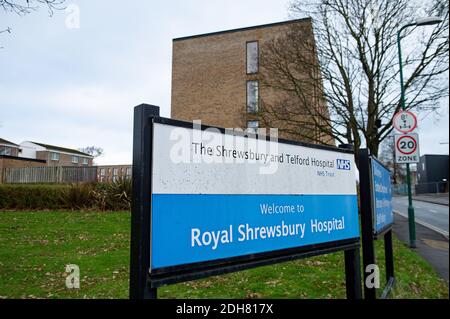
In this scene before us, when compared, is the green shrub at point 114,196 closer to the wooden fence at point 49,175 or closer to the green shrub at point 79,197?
the green shrub at point 79,197

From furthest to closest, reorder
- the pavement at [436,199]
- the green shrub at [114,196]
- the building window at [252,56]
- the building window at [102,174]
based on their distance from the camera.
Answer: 1. the pavement at [436,199]
2. the building window at [252,56]
3. the building window at [102,174]
4. the green shrub at [114,196]

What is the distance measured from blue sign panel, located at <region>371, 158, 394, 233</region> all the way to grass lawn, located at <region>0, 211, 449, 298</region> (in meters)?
1.28

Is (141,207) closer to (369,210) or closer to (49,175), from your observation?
(369,210)

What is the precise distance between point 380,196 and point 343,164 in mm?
1204

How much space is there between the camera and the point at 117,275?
5562 millimetres

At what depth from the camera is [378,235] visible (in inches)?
142

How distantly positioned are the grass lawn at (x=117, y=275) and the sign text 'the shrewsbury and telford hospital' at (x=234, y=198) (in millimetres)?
2516

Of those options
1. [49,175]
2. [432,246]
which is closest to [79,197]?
[49,175]

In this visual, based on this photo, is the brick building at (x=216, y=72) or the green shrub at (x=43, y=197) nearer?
the green shrub at (x=43, y=197)

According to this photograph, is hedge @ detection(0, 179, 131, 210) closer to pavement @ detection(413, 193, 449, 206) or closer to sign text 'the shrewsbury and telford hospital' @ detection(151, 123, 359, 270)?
sign text 'the shrewsbury and telford hospital' @ detection(151, 123, 359, 270)

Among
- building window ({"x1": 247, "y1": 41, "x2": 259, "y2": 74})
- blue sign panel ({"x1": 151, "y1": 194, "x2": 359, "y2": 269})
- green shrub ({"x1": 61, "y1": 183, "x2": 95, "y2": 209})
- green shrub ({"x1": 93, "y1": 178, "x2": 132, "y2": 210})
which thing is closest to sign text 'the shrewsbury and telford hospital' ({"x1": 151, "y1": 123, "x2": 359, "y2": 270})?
blue sign panel ({"x1": 151, "y1": 194, "x2": 359, "y2": 269})

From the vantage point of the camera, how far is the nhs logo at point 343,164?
3.11m

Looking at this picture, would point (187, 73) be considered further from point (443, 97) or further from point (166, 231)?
point (166, 231)

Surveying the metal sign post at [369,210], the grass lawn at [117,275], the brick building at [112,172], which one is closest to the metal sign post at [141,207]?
the metal sign post at [369,210]
